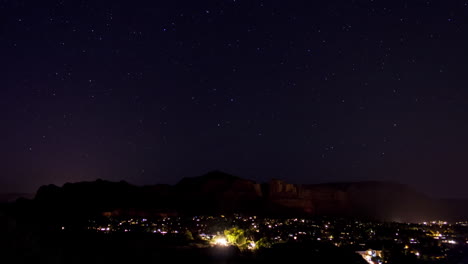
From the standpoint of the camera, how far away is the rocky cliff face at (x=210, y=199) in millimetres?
65375

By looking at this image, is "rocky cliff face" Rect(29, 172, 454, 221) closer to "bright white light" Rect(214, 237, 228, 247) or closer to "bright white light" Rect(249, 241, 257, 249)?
"bright white light" Rect(214, 237, 228, 247)

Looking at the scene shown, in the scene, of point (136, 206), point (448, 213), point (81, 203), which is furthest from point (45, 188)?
point (448, 213)

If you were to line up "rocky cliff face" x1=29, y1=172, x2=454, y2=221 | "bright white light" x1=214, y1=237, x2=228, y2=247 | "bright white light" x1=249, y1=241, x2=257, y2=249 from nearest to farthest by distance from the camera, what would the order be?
"bright white light" x1=214, y1=237, x2=228, y2=247 < "bright white light" x1=249, y1=241, x2=257, y2=249 < "rocky cliff face" x1=29, y1=172, x2=454, y2=221

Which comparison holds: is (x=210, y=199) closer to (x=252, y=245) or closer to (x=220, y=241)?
(x=252, y=245)

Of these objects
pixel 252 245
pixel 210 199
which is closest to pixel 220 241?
pixel 252 245

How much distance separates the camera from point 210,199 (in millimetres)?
75875

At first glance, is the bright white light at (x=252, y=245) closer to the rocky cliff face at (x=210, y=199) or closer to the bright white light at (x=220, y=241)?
the bright white light at (x=220, y=241)

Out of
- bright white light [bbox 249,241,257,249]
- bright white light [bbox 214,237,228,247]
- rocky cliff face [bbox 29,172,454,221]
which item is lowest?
bright white light [bbox 249,241,257,249]

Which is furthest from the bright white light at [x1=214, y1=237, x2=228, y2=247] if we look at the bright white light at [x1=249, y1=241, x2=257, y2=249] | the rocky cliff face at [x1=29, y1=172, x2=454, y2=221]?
→ the rocky cliff face at [x1=29, y1=172, x2=454, y2=221]

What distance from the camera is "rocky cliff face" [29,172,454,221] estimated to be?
65375 millimetres

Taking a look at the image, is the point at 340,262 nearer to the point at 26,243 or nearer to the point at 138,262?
the point at 138,262

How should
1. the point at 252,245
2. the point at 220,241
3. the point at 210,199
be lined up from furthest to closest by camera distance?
the point at 210,199 → the point at 252,245 → the point at 220,241

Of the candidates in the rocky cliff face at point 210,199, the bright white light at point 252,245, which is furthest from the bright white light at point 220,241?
the rocky cliff face at point 210,199

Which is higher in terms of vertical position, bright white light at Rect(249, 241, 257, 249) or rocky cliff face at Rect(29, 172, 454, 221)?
rocky cliff face at Rect(29, 172, 454, 221)
